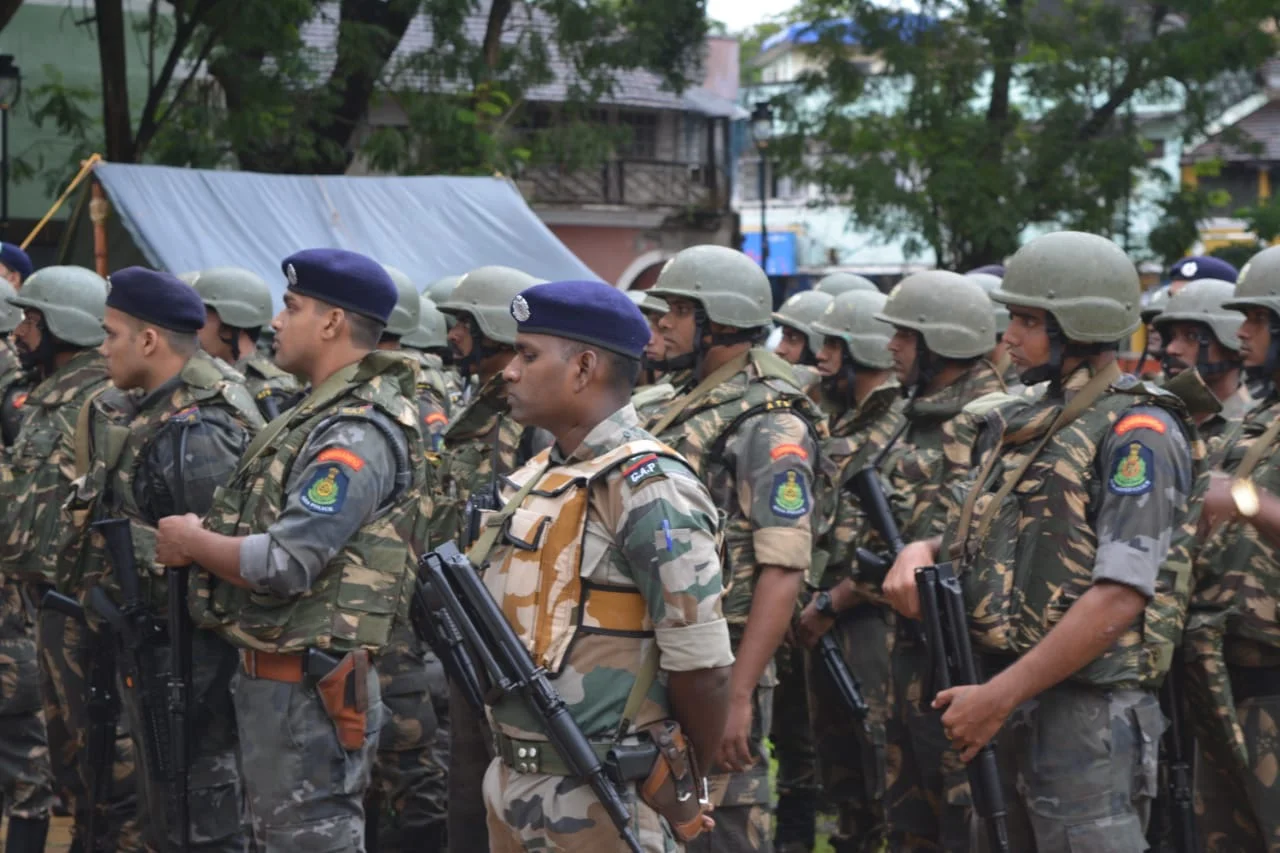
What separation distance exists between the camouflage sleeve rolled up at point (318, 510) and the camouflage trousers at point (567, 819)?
1155 mm

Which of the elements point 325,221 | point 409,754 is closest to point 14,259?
point 325,221

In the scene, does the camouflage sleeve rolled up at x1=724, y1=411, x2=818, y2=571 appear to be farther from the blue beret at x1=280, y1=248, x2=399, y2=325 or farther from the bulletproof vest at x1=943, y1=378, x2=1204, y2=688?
the blue beret at x1=280, y1=248, x2=399, y2=325

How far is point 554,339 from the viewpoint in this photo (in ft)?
13.4

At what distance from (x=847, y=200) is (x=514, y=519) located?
1808 cm

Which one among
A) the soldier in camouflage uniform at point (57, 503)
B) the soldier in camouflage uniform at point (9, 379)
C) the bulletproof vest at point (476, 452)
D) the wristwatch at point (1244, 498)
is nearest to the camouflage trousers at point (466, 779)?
the bulletproof vest at point (476, 452)

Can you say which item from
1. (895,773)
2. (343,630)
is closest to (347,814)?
(343,630)

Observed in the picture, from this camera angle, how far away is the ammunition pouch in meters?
5.03

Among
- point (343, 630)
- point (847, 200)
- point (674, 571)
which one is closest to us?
point (674, 571)

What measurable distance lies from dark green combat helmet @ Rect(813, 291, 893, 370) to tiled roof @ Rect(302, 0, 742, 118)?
7.37 metres

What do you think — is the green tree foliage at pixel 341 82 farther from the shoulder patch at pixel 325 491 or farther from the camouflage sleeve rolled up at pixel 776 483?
the shoulder patch at pixel 325 491

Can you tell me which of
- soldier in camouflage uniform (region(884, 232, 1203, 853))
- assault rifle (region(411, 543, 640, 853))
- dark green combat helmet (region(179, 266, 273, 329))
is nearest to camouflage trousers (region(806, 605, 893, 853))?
soldier in camouflage uniform (region(884, 232, 1203, 853))

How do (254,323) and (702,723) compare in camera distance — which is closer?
(702,723)

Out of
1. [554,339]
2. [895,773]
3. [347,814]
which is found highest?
[554,339]

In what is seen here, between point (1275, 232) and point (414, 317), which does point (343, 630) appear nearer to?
point (414, 317)
